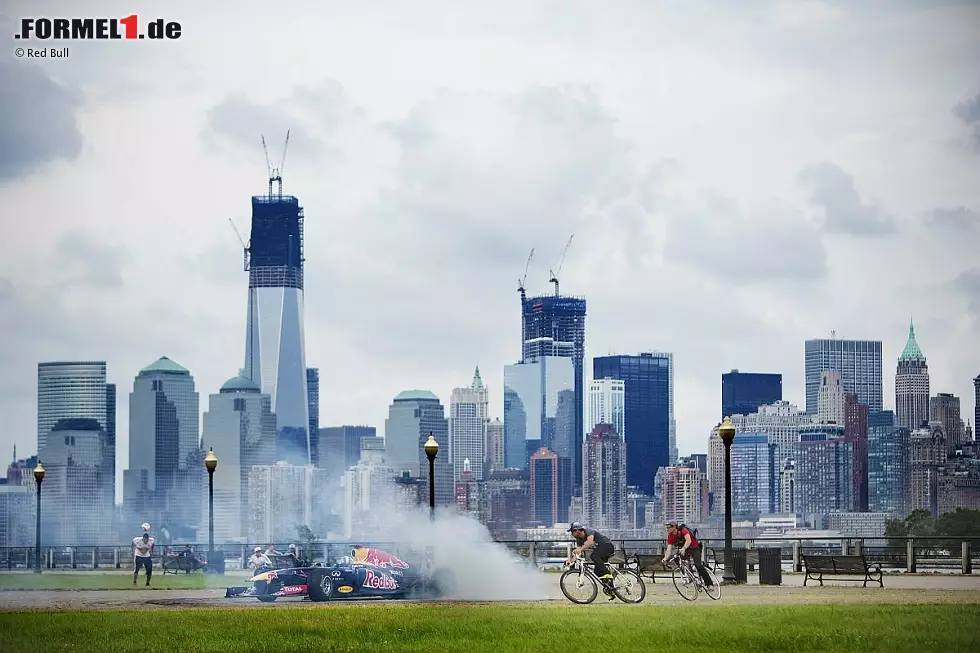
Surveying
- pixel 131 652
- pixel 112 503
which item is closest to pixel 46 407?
pixel 112 503

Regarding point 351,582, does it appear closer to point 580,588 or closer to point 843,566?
point 580,588

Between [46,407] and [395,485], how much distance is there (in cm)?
5673

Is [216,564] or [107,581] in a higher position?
[216,564]

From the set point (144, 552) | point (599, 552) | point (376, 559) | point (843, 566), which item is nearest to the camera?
point (599, 552)

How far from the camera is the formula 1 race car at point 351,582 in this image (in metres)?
35.5

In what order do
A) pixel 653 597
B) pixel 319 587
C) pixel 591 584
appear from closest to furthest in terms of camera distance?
pixel 591 584
pixel 653 597
pixel 319 587

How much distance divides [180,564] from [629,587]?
24.8 metres

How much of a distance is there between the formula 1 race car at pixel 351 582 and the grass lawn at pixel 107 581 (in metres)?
6.32

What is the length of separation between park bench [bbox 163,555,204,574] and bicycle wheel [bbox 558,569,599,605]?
22061 millimetres

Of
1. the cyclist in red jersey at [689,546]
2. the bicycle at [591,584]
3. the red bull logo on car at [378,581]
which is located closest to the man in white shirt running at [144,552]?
the red bull logo on car at [378,581]

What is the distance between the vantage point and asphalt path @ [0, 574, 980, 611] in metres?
32.2

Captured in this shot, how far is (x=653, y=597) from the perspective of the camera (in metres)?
34.4

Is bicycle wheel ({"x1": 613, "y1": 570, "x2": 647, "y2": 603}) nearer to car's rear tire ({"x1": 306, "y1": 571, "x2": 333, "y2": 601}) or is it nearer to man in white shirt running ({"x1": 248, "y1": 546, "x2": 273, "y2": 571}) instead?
car's rear tire ({"x1": 306, "y1": 571, "x2": 333, "y2": 601})

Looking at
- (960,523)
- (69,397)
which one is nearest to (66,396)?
(69,397)
